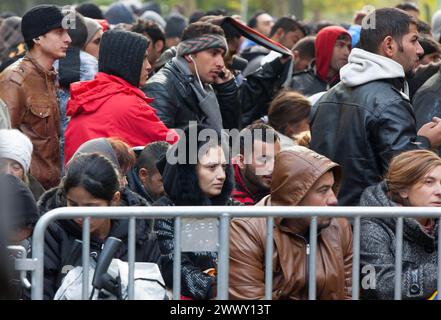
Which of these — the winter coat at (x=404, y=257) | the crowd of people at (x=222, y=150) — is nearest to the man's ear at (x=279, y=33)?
the crowd of people at (x=222, y=150)

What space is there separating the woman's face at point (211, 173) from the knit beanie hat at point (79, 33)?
9.84 ft

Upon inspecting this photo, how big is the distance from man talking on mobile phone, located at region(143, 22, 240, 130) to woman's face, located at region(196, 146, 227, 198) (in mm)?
1594

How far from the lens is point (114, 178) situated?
531 cm

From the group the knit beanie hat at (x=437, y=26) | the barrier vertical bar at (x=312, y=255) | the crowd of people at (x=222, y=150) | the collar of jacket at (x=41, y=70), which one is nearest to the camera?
the barrier vertical bar at (x=312, y=255)

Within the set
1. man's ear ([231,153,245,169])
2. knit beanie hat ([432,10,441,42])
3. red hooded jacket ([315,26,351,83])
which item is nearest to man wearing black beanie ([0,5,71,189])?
man's ear ([231,153,245,169])

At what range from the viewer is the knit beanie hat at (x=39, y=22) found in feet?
24.0

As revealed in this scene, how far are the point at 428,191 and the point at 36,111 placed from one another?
288cm

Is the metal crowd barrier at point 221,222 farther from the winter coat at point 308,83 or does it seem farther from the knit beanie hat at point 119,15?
the knit beanie hat at point 119,15

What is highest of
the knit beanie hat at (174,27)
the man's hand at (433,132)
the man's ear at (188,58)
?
the man's hand at (433,132)

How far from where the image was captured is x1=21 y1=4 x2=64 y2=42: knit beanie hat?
24.0 ft

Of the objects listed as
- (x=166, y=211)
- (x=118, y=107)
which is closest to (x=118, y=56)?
(x=118, y=107)

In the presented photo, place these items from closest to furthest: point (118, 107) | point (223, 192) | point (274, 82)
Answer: point (223, 192) → point (118, 107) → point (274, 82)

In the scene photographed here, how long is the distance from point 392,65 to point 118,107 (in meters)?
1.94
